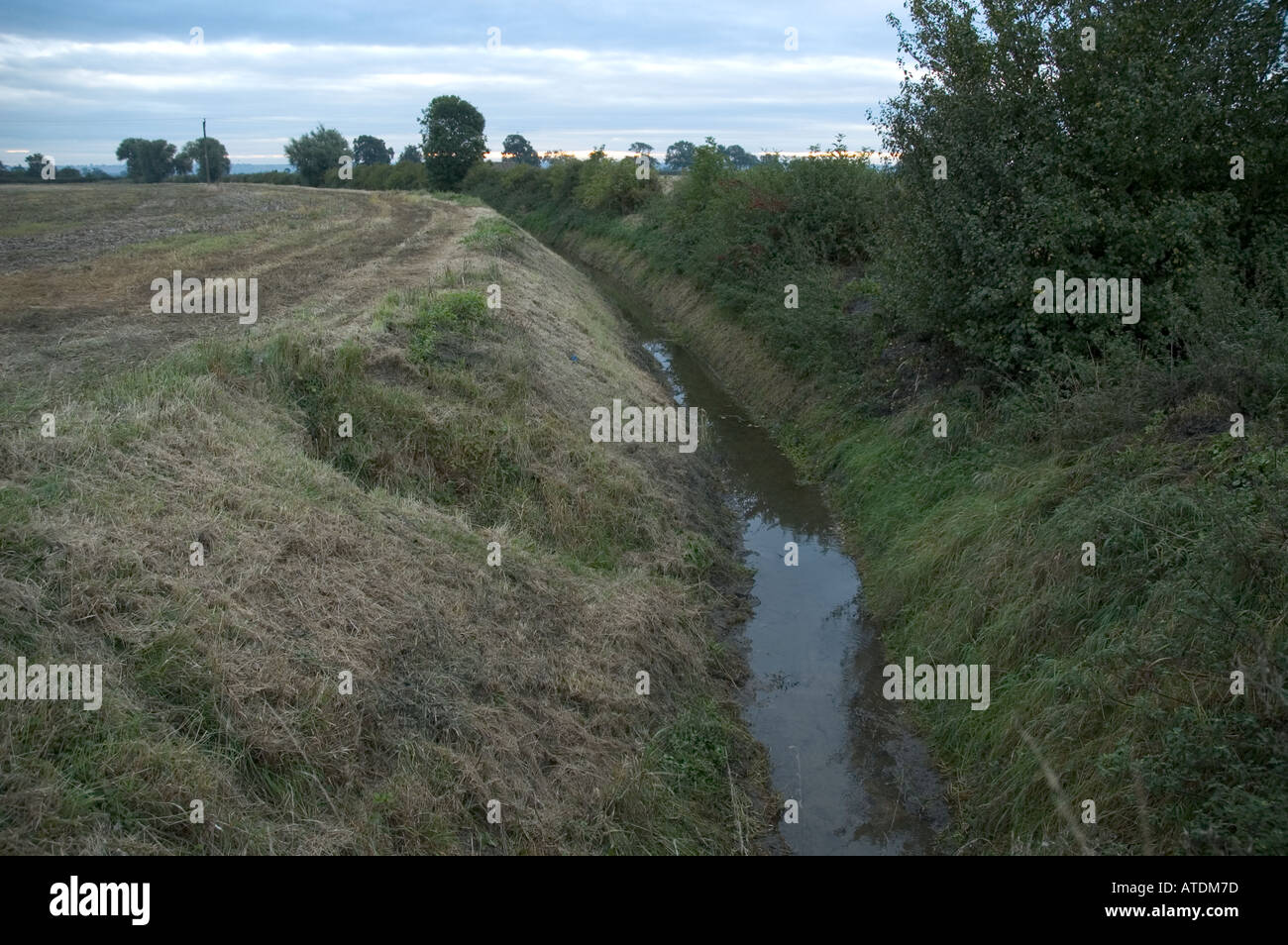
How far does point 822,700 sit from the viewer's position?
928 cm

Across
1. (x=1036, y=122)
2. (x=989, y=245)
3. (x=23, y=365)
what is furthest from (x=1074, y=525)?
(x=23, y=365)

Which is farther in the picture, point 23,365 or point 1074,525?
point 23,365

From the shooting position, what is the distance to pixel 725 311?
25.3 meters

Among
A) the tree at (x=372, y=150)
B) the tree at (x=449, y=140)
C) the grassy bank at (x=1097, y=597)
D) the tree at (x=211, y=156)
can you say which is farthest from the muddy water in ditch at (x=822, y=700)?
the tree at (x=372, y=150)

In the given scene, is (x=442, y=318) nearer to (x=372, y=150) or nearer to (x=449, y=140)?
(x=449, y=140)

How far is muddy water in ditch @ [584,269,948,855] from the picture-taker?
7.49 metres

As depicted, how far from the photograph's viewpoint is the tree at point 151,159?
71.8 metres

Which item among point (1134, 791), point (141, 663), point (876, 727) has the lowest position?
point (876, 727)

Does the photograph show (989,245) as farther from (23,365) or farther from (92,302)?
(92,302)

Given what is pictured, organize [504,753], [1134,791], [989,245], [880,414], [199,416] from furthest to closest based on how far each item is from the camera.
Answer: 1. [880,414]
2. [989,245]
3. [199,416]
4. [504,753]
5. [1134,791]

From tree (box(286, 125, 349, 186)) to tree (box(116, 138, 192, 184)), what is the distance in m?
8.63

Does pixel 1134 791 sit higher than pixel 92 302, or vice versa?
pixel 92 302

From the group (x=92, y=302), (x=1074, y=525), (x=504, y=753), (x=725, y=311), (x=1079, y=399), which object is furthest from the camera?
(x=725, y=311)

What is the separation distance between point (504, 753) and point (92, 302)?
1221cm
